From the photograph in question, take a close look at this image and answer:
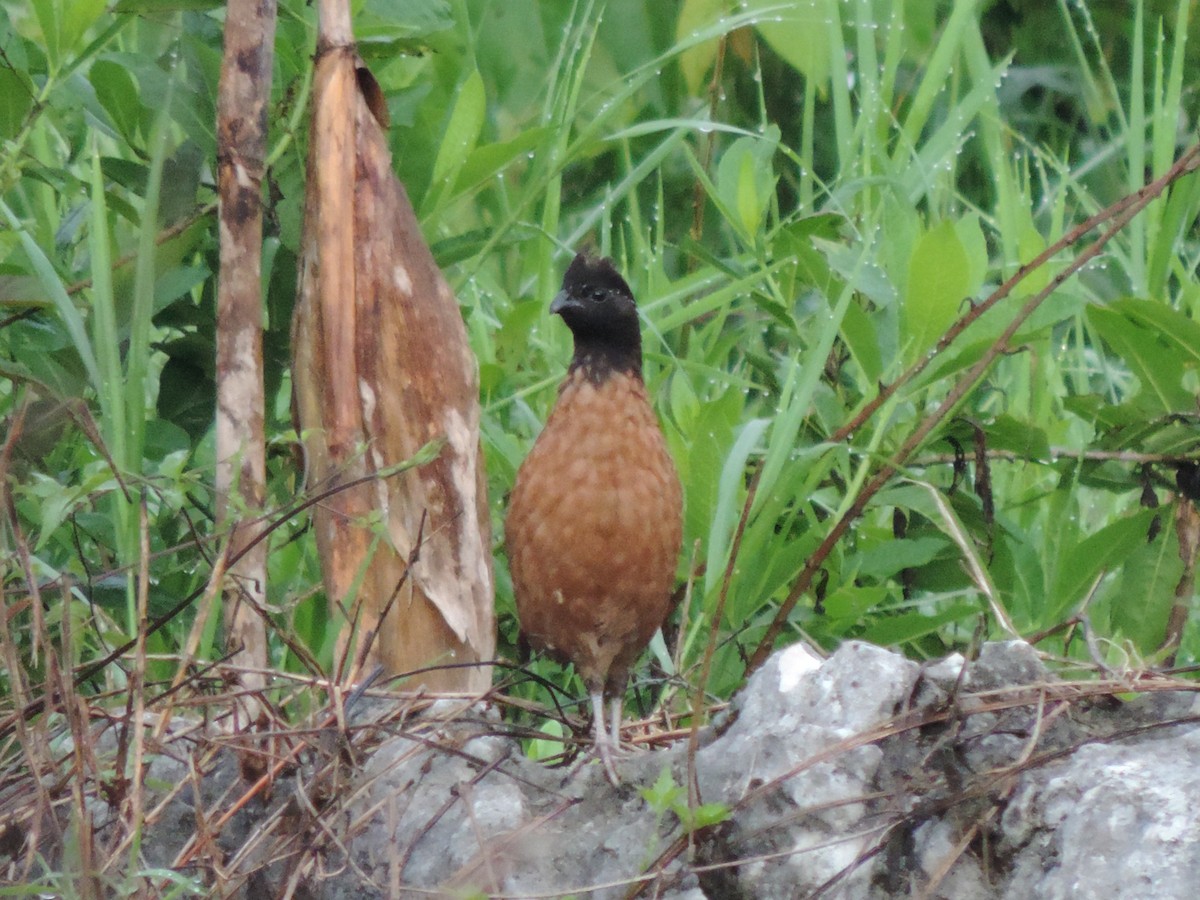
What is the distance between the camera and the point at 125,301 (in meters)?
2.94

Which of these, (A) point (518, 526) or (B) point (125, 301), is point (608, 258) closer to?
(A) point (518, 526)

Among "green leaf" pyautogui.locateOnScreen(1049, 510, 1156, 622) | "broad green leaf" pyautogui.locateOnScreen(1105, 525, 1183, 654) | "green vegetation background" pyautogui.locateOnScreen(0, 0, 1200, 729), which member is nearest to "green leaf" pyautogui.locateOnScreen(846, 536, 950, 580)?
"green vegetation background" pyautogui.locateOnScreen(0, 0, 1200, 729)

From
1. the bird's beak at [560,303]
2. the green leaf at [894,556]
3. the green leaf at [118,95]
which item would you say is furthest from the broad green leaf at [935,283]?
the green leaf at [118,95]

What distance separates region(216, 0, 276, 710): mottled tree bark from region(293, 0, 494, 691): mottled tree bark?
6.9 inches

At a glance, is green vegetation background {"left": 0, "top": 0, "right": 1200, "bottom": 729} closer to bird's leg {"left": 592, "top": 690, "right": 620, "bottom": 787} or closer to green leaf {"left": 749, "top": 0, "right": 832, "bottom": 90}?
green leaf {"left": 749, "top": 0, "right": 832, "bottom": 90}

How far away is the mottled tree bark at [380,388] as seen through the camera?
8.97ft

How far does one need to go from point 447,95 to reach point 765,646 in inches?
64.3

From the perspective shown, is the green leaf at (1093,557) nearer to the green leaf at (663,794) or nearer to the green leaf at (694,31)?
the green leaf at (663,794)

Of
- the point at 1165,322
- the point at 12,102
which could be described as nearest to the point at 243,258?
the point at 12,102

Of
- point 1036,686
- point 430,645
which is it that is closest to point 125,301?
point 430,645

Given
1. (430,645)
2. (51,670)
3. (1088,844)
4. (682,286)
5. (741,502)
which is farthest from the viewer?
(682,286)

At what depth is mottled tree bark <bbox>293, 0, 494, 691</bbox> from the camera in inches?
108

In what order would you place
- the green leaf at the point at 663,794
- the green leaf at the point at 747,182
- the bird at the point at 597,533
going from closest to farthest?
the green leaf at the point at 663,794, the bird at the point at 597,533, the green leaf at the point at 747,182

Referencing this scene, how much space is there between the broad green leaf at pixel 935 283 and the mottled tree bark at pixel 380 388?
856 mm
